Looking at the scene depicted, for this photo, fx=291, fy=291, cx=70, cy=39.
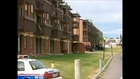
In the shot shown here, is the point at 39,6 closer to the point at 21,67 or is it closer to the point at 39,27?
the point at 39,27

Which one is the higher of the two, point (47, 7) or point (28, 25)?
point (47, 7)

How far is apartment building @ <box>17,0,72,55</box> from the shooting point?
104 ft

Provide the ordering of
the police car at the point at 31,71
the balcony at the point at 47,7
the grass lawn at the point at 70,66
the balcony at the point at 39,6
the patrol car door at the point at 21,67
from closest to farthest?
the police car at the point at 31,71 → the patrol car door at the point at 21,67 → the grass lawn at the point at 70,66 → the balcony at the point at 39,6 → the balcony at the point at 47,7

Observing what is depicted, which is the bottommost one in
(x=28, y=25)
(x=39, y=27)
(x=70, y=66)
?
(x=70, y=66)

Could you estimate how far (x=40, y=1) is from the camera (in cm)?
4094

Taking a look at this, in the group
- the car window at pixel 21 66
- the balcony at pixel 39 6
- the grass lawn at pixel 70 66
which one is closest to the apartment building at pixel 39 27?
the balcony at pixel 39 6

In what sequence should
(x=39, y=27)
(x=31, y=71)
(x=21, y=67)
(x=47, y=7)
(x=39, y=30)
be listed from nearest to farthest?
(x=31, y=71) < (x=21, y=67) < (x=39, y=27) < (x=39, y=30) < (x=47, y=7)

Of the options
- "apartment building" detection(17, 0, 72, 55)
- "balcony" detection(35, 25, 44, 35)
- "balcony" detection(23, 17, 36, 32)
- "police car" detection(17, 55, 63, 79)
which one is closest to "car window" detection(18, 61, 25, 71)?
"police car" detection(17, 55, 63, 79)

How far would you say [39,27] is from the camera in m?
40.1

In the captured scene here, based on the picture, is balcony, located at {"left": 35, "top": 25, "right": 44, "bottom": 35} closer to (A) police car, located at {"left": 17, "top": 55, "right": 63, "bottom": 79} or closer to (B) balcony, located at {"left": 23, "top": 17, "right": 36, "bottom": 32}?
(B) balcony, located at {"left": 23, "top": 17, "right": 36, "bottom": 32}

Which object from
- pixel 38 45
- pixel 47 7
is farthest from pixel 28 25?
pixel 47 7

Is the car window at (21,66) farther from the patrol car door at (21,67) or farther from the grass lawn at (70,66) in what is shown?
the grass lawn at (70,66)

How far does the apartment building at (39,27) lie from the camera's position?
104 ft
